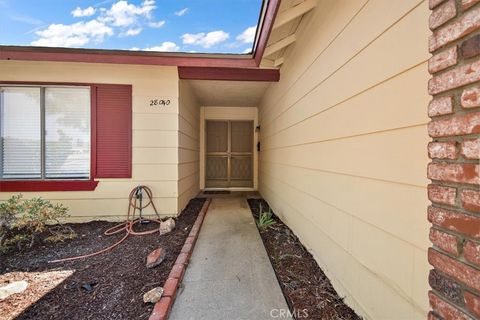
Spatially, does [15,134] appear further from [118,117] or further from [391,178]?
[391,178]

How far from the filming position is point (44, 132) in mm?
3688

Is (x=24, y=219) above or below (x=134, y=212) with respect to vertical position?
above

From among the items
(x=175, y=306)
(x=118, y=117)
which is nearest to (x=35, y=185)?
(x=118, y=117)

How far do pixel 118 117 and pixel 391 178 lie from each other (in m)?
3.82

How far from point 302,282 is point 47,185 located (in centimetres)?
399

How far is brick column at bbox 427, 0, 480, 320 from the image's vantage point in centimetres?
73

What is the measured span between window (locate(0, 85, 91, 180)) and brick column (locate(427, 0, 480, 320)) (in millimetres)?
4273

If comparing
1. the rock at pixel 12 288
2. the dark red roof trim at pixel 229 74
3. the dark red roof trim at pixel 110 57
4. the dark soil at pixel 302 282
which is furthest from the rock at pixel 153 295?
the dark red roof trim at pixel 229 74

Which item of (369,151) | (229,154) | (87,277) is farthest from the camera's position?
(229,154)

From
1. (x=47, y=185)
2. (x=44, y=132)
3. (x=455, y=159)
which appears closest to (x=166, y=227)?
(x=47, y=185)

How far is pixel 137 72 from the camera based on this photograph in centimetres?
383

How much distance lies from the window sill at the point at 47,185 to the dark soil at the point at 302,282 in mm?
2898

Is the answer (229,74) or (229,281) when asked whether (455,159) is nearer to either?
(229,281)

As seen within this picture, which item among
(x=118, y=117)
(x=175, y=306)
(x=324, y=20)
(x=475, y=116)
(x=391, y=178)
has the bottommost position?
(x=175, y=306)
